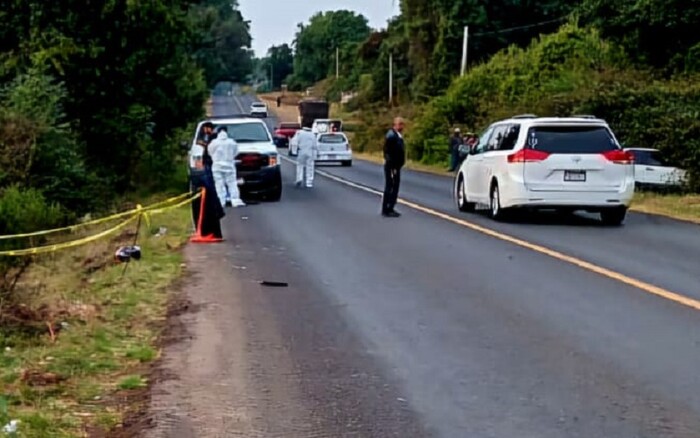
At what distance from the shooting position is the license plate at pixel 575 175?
A: 65.0ft

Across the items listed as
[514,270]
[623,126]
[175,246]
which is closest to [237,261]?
[175,246]

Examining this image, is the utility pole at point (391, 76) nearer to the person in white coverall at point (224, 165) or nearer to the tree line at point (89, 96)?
the tree line at point (89, 96)

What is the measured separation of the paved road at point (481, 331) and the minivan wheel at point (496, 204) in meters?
1.80

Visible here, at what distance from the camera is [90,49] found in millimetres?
27797

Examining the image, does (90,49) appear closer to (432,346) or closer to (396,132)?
(396,132)

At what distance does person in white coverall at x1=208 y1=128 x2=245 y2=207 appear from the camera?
73.6 ft

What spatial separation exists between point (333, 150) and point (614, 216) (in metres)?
30.6

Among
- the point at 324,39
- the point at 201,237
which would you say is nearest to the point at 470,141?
the point at 201,237

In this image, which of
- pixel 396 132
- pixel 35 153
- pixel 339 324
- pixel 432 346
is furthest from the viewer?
pixel 35 153

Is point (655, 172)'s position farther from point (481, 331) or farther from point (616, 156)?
point (481, 331)

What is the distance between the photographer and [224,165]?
913 inches

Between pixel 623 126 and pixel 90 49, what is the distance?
14661 mm

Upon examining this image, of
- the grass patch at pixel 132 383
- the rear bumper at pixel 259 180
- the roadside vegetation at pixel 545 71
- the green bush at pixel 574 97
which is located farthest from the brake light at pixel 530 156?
the grass patch at pixel 132 383

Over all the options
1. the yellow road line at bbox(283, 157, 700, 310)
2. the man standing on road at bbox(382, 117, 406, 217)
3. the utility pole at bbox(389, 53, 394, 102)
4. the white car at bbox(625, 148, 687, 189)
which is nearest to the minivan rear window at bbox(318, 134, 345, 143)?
the white car at bbox(625, 148, 687, 189)
